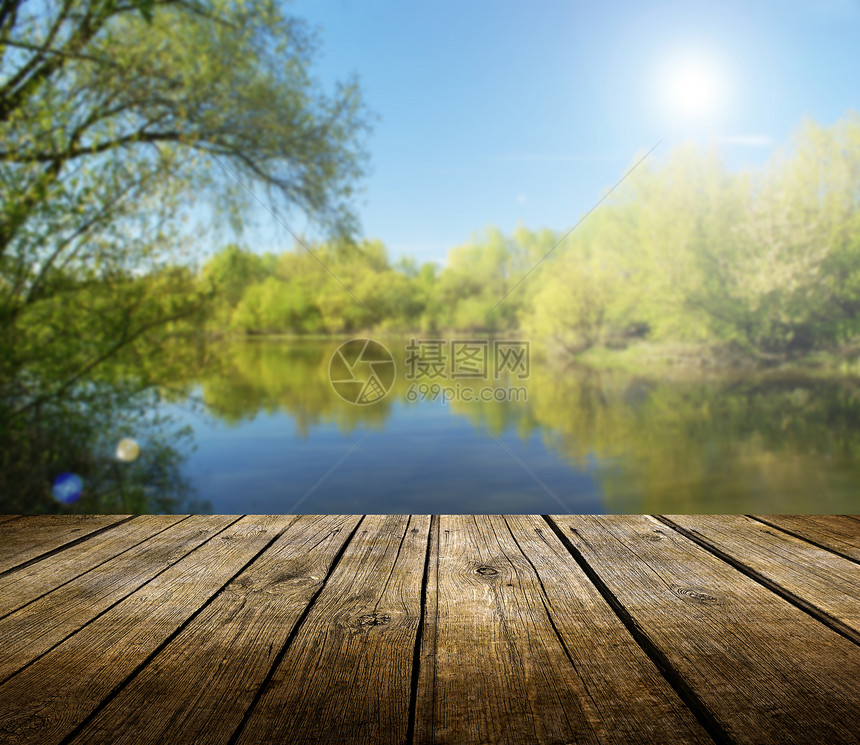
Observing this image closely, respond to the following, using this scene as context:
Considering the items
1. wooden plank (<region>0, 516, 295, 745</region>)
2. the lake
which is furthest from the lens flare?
wooden plank (<region>0, 516, 295, 745</region>)

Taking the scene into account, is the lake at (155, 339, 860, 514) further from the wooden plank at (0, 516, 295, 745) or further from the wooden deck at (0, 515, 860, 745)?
the wooden plank at (0, 516, 295, 745)

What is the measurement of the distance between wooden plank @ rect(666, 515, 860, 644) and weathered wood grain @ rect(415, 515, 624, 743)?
553 mm

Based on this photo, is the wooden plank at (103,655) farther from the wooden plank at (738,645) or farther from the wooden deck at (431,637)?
the wooden plank at (738,645)

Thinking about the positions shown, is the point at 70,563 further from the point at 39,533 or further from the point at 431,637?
the point at 431,637

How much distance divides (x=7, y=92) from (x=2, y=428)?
160 centimetres

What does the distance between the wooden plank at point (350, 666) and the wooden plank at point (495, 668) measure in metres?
0.04

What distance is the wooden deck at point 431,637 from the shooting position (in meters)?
0.89

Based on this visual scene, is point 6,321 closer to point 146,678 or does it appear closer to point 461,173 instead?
point 461,173

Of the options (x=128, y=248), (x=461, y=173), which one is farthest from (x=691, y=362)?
(x=128, y=248)

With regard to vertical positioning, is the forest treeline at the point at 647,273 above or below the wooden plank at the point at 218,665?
above

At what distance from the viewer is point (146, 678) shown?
1.03m

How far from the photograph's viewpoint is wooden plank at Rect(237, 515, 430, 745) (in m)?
0.87

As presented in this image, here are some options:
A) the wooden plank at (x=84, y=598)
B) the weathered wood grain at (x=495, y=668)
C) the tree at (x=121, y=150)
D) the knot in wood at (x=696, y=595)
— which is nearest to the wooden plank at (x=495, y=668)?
the weathered wood grain at (x=495, y=668)

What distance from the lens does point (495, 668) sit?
1.05 m
